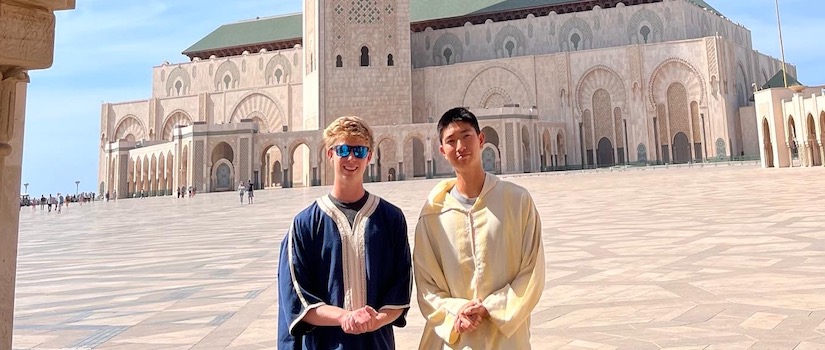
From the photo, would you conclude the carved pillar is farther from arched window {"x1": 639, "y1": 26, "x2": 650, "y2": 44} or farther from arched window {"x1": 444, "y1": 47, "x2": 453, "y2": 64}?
arched window {"x1": 639, "y1": 26, "x2": 650, "y2": 44}

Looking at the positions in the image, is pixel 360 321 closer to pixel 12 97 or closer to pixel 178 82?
pixel 12 97

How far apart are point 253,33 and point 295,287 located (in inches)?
1891

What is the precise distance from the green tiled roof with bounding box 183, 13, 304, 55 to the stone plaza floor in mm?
38231

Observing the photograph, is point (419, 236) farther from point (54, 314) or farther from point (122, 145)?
point (122, 145)

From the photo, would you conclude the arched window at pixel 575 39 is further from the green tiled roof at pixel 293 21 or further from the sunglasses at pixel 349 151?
the sunglasses at pixel 349 151

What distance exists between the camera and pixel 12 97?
1.86m

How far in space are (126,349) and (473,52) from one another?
37.3m

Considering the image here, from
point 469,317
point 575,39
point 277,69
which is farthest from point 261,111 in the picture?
point 469,317

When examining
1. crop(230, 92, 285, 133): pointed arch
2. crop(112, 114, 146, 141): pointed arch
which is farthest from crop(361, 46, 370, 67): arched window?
crop(112, 114, 146, 141): pointed arch

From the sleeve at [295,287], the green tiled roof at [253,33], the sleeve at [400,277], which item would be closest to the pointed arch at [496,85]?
the green tiled roof at [253,33]

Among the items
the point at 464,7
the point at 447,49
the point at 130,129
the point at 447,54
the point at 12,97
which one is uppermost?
the point at 464,7

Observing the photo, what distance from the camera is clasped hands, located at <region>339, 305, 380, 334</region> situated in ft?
5.41

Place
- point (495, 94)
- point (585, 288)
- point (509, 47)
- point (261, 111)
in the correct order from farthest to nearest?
1. point (261, 111)
2. point (509, 47)
3. point (495, 94)
4. point (585, 288)

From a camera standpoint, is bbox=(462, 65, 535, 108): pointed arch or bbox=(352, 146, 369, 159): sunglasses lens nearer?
bbox=(352, 146, 369, 159): sunglasses lens
